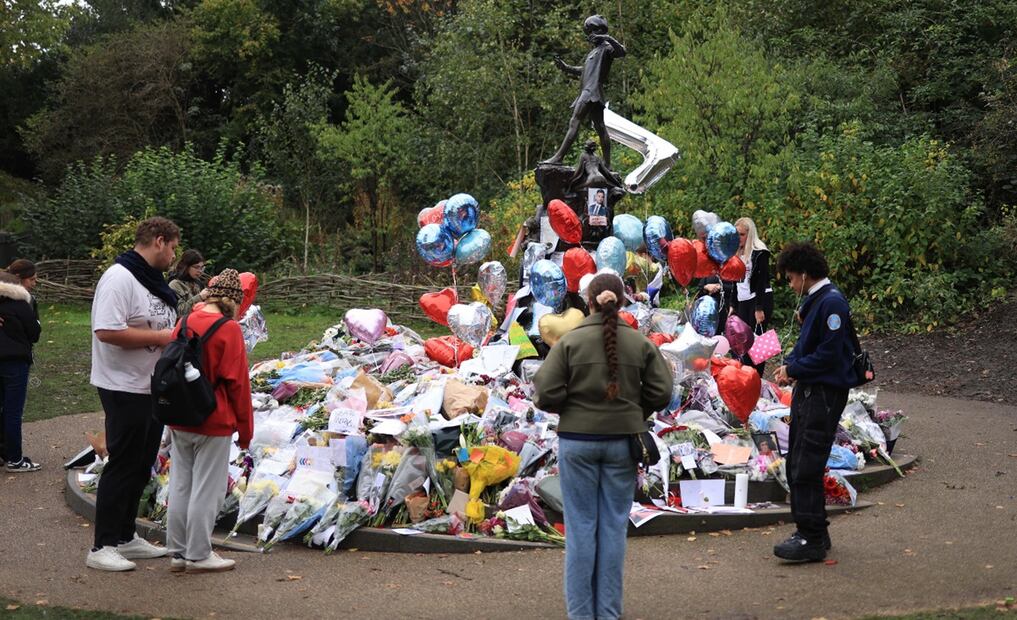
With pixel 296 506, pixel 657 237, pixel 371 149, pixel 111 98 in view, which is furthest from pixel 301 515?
pixel 111 98

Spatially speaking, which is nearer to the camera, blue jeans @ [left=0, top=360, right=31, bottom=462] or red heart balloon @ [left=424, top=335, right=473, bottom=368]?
blue jeans @ [left=0, top=360, right=31, bottom=462]

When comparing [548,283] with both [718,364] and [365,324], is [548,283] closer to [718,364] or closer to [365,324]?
[718,364]

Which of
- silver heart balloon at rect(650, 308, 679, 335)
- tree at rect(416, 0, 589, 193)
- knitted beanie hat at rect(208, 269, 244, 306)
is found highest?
tree at rect(416, 0, 589, 193)

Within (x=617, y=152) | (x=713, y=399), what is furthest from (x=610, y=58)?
(x=617, y=152)

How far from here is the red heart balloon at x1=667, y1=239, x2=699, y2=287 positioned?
9.37 meters

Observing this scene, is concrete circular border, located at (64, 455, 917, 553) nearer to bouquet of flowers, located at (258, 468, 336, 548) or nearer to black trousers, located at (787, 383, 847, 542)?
bouquet of flowers, located at (258, 468, 336, 548)

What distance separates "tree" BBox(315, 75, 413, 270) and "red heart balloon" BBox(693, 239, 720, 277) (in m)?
17.7

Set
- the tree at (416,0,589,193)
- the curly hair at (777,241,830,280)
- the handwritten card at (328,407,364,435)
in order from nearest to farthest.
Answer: the curly hair at (777,241,830,280)
the handwritten card at (328,407,364,435)
the tree at (416,0,589,193)

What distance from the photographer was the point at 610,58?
11.2 m

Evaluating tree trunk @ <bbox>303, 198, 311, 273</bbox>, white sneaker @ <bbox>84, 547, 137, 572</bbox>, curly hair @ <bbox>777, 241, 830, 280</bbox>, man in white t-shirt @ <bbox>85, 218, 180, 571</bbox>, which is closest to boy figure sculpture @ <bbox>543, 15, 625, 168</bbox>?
curly hair @ <bbox>777, 241, 830, 280</bbox>

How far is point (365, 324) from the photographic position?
→ 1014cm

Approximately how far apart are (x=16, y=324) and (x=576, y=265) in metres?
4.59

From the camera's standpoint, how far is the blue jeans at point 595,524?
17.2 feet

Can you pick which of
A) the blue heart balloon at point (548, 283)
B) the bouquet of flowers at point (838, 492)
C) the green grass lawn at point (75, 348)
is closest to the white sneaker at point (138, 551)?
the blue heart balloon at point (548, 283)
